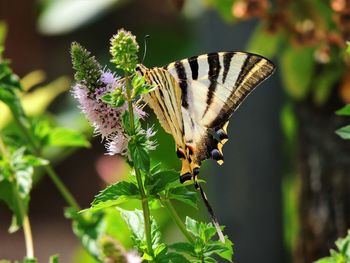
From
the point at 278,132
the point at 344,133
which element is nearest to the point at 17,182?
the point at 344,133

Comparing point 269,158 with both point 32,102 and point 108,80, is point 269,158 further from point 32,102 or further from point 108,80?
point 108,80

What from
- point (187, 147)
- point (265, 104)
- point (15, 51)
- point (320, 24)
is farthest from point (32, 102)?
point (15, 51)

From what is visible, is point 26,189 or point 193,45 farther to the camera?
point 193,45

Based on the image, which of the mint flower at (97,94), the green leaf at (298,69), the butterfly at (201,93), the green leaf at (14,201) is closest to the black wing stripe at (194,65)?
the butterfly at (201,93)

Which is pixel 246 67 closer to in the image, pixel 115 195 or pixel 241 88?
pixel 241 88

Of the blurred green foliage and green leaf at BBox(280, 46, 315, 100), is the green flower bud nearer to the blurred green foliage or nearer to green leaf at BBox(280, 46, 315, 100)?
the blurred green foliage

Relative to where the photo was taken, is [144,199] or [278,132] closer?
[144,199]

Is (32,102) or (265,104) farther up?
(32,102)
